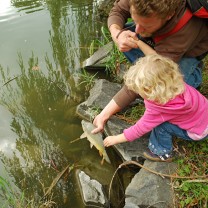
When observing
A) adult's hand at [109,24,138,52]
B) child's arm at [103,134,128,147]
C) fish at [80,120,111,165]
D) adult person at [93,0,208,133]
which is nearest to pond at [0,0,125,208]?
fish at [80,120,111,165]

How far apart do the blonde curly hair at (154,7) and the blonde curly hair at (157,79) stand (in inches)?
11.5

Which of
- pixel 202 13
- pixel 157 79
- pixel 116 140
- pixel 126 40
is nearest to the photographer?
pixel 157 79

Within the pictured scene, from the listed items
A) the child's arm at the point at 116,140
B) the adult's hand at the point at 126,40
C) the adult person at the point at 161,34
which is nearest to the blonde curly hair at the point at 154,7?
the adult person at the point at 161,34

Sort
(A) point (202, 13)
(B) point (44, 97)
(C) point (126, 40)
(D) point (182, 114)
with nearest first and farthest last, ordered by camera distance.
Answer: (A) point (202, 13)
(D) point (182, 114)
(C) point (126, 40)
(B) point (44, 97)

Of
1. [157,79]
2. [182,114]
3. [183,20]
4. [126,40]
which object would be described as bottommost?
[182,114]

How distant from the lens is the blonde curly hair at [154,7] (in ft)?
6.34

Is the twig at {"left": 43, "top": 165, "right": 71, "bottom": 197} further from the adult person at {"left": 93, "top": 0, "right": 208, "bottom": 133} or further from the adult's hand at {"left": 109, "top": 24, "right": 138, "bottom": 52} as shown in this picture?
the adult's hand at {"left": 109, "top": 24, "right": 138, "bottom": 52}

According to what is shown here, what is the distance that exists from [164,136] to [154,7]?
103 cm

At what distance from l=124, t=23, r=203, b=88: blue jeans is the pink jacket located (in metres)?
0.34

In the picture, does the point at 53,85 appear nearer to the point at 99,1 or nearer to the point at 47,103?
the point at 47,103

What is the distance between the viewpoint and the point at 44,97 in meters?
3.82

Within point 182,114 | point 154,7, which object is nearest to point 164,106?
point 182,114

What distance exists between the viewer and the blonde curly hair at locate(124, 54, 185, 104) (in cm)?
206

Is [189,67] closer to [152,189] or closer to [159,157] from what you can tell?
[159,157]
